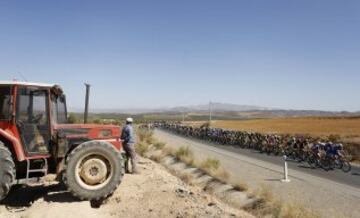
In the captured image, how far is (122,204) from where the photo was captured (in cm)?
1008

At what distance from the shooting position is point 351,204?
13.2 metres

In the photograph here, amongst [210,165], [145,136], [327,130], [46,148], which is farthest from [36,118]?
[327,130]

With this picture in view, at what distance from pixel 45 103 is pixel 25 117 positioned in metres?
0.54

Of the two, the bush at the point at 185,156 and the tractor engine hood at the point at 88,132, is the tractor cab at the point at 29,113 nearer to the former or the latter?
the tractor engine hood at the point at 88,132

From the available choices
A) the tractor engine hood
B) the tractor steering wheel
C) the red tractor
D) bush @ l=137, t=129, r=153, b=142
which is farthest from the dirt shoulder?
bush @ l=137, t=129, r=153, b=142

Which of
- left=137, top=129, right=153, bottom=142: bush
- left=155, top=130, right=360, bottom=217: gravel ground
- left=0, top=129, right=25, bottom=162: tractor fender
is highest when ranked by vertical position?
left=0, top=129, right=25, bottom=162: tractor fender

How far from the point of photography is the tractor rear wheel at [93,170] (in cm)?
962

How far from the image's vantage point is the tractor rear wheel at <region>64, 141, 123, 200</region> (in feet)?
31.6

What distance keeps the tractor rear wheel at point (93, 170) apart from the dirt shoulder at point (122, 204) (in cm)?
29

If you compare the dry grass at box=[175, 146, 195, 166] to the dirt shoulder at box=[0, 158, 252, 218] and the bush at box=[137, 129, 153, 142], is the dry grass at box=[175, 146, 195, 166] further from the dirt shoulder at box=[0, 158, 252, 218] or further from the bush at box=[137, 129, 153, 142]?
the bush at box=[137, 129, 153, 142]

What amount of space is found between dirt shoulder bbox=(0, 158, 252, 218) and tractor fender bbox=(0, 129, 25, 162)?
105cm

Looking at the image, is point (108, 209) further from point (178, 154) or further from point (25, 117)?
point (178, 154)

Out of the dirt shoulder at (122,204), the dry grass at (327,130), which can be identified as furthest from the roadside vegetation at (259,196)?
the dry grass at (327,130)

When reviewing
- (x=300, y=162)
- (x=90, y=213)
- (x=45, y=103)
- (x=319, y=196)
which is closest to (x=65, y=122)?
(x=45, y=103)
